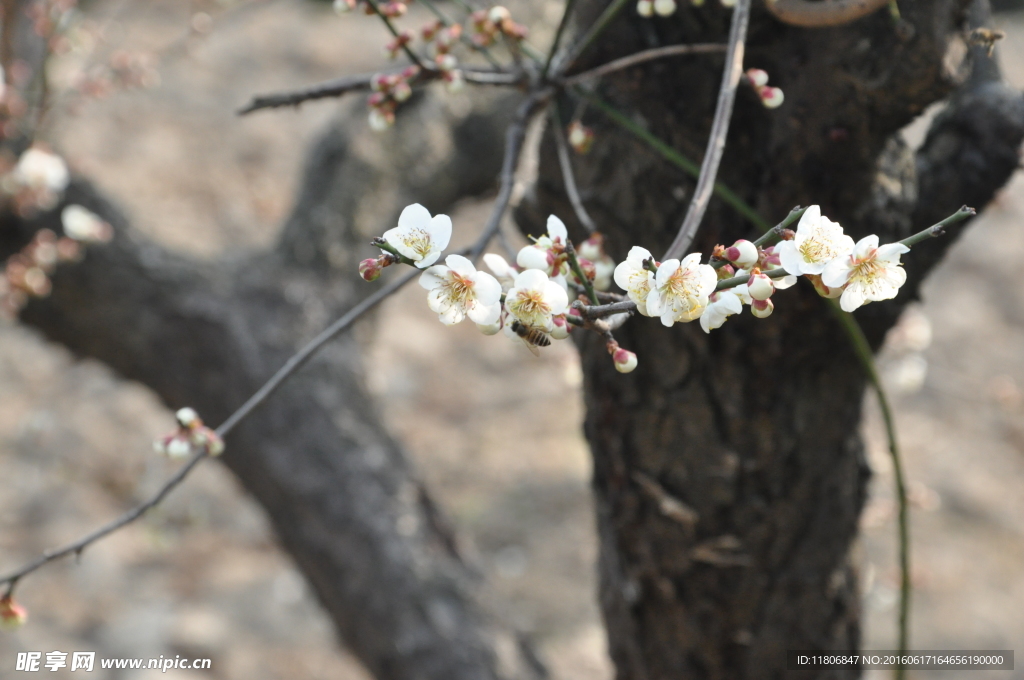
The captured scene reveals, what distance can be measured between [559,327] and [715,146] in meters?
0.16

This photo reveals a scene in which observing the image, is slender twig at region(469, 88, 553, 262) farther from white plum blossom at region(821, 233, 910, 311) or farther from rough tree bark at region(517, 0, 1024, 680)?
white plum blossom at region(821, 233, 910, 311)

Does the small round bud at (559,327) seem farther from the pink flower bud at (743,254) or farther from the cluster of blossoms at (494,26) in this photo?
the cluster of blossoms at (494,26)

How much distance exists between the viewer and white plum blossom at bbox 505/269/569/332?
42 centimetres

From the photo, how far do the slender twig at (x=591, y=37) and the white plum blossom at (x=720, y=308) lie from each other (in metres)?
0.34

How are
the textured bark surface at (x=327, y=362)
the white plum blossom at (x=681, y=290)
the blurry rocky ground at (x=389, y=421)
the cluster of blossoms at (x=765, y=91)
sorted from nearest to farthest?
the white plum blossom at (x=681, y=290), the cluster of blossoms at (x=765, y=91), the textured bark surface at (x=327, y=362), the blurry rocky ground at (x=389, y=421)

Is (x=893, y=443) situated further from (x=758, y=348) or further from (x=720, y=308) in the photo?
(x=720, y=308)

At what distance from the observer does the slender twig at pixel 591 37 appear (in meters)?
0.67

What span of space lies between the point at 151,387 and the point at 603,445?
44.6 inches

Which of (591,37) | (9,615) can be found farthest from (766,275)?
(9,615)

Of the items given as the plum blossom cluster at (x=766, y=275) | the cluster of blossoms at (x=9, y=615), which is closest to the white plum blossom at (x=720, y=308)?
Answer: the plum blossom cluster at (x=766, y=275)

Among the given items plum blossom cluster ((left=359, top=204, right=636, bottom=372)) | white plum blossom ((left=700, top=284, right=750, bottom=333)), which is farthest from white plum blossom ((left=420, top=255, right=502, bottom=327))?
white plum blossom ((left=700, top=284, right=750, bottom=333))

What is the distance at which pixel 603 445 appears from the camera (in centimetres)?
103

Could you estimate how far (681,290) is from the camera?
412mm

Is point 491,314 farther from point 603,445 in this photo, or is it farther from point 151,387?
point 151,387
